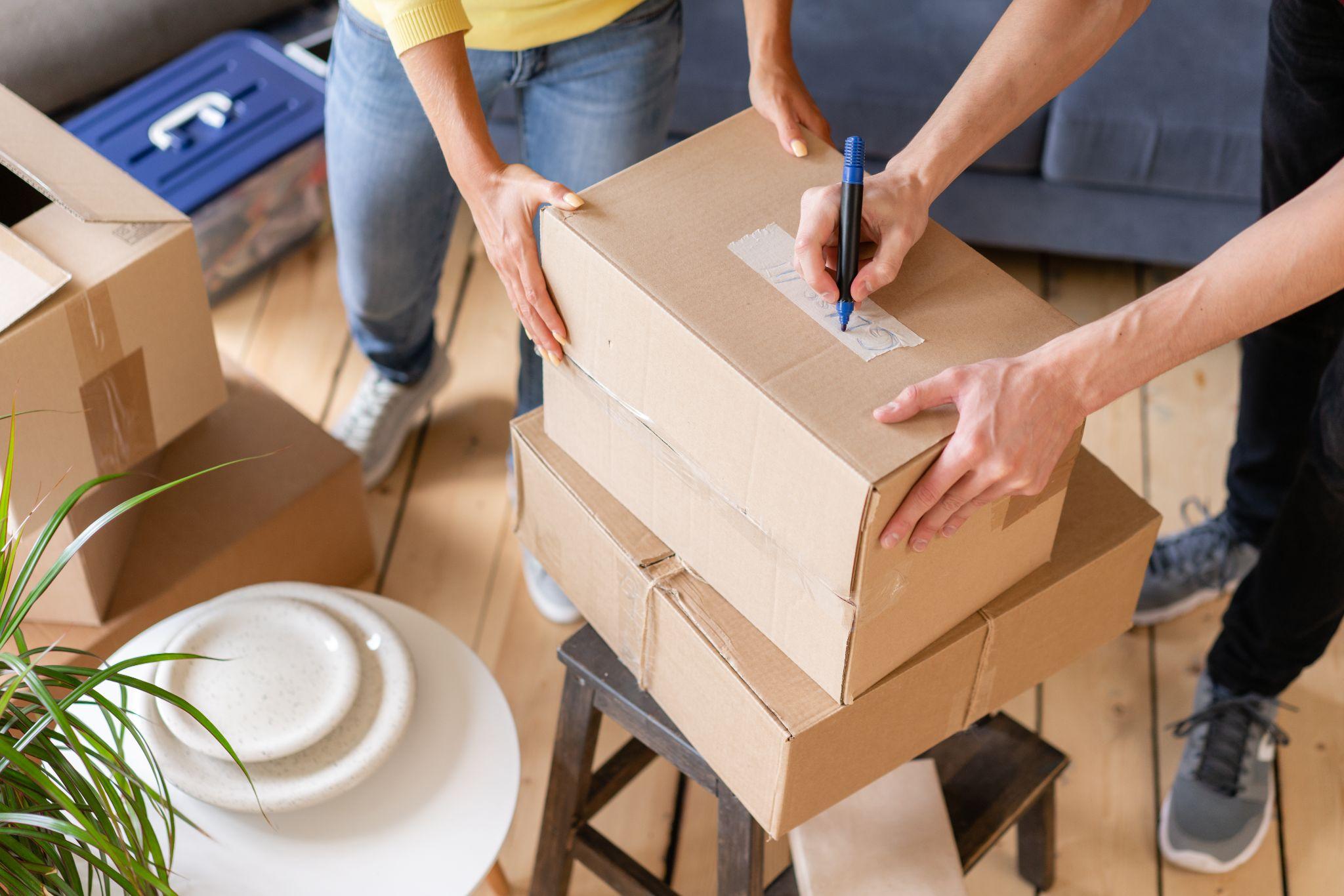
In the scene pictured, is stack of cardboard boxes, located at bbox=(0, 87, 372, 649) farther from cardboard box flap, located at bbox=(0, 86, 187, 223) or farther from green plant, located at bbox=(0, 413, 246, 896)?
green plant, located at bbox=(0, 413, 246, 896)

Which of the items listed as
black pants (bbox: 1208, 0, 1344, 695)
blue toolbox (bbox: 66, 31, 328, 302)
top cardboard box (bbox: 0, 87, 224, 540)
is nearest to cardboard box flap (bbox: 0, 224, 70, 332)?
top cardboard box (bbox: 0, 87, 224, 540)

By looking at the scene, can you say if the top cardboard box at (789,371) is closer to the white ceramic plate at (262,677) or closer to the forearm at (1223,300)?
the forearm at (1223,300)

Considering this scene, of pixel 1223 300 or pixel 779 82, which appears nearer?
pixel 1223 300

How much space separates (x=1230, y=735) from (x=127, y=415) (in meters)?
1.34

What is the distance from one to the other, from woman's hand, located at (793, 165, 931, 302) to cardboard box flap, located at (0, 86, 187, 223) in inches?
26.1

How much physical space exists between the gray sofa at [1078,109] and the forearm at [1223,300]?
1.10m

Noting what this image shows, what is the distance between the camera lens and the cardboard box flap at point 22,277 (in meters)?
1.11

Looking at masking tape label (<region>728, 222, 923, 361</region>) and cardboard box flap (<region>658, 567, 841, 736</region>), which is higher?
masking tape label (<region>728, 222, 923, 361</region>)

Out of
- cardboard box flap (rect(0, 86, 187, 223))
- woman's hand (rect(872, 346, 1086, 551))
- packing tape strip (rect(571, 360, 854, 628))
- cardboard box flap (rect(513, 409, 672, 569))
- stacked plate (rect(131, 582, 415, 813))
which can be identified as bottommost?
stacked plate (rect(131, 582, 415, 813))


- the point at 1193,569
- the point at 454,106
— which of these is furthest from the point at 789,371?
the point at 1193,569

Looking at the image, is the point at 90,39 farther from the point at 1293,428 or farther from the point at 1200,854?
the point at 1200,854

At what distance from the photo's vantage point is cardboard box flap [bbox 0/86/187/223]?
1.16 metres

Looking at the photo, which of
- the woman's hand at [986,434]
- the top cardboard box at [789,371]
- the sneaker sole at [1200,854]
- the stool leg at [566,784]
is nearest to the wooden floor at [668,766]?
the sneaker sole at [1200,854]

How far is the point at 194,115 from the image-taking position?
2.04 m
